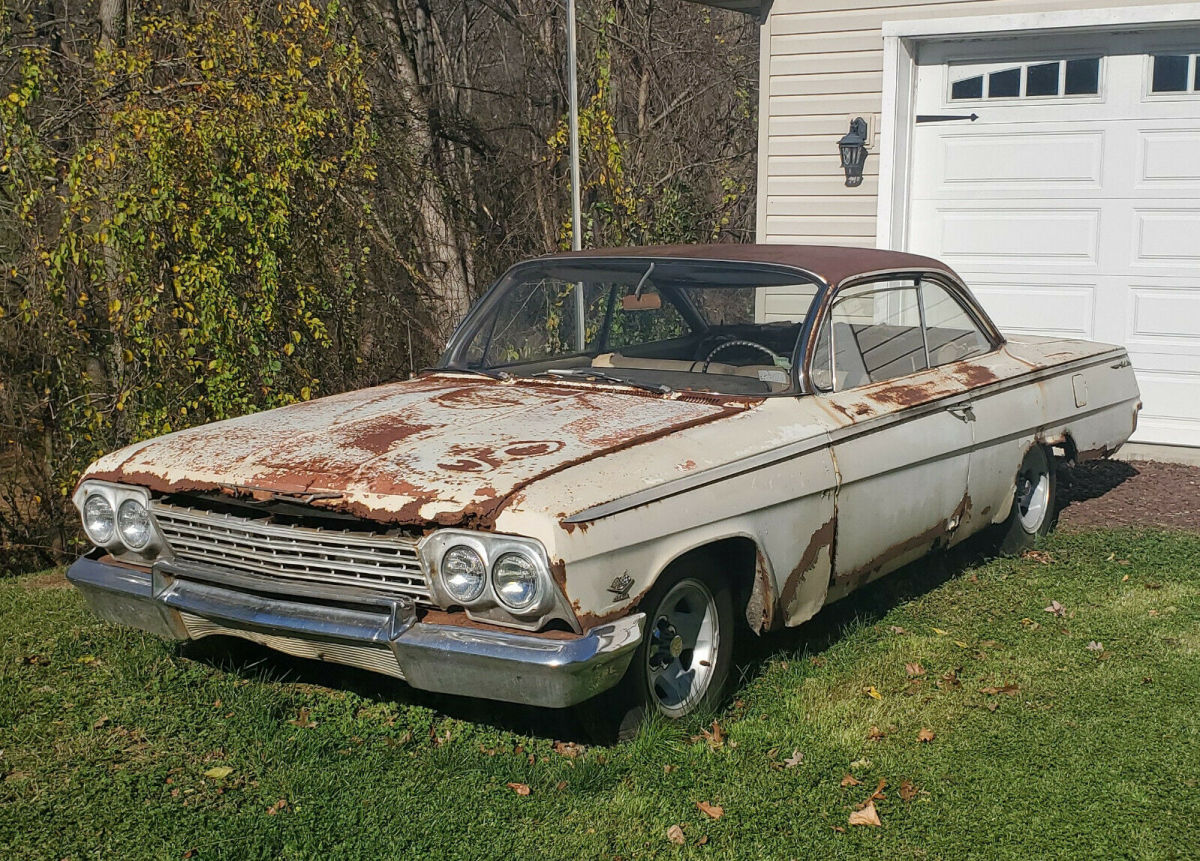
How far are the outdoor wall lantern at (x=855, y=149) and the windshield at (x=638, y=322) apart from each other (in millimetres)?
3958

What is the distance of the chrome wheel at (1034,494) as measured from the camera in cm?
639

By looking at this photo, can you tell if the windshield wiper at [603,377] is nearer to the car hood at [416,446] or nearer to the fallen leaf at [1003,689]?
the car hood at [416,446]

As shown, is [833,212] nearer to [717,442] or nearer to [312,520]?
[717,442]

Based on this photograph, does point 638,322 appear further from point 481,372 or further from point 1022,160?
point 1022,160

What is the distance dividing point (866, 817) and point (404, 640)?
1.41m

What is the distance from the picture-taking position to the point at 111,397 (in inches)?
264

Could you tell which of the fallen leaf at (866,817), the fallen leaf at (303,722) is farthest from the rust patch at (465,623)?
the fallen leaf at (866,817)

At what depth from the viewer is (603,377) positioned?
506cm

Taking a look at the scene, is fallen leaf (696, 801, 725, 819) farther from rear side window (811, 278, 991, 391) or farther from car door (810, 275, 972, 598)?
rear side window (811, 278, 991, 391)

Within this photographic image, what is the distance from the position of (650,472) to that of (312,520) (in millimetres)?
1046

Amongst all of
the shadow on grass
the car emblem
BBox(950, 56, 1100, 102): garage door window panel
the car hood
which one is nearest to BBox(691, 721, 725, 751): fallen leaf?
the shadow on grass

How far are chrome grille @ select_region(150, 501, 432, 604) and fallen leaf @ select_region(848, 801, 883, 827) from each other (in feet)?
4.51

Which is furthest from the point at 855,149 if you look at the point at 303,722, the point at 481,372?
the point at 303,722

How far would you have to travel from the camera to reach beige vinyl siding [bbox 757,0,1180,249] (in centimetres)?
909
